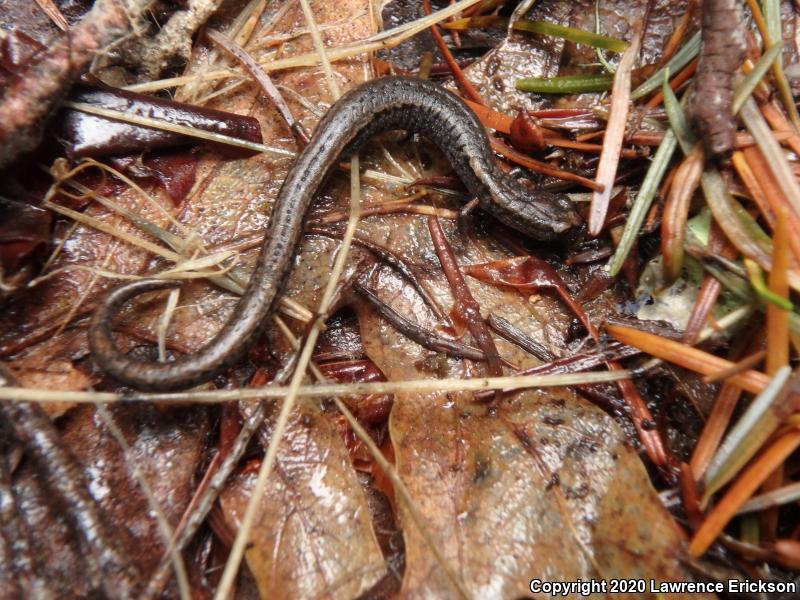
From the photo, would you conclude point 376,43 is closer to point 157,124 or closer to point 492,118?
point 492,118

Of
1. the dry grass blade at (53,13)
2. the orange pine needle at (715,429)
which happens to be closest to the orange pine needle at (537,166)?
the orange pine needle at (715,429)

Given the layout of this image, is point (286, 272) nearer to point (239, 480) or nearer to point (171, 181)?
point (171, 181)

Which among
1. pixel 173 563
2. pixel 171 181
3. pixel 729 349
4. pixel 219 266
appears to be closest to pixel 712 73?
pixel 729 349

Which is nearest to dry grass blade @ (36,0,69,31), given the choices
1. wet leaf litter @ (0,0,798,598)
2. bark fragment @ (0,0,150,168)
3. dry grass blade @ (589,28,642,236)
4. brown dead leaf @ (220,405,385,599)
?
wet leaf litter @ (0,0,798,598)

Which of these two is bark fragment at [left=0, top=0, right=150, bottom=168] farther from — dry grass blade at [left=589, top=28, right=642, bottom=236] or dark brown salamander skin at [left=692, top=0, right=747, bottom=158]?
dark brown salamander skin at [left=692, top=0, right=747, bottom=158]

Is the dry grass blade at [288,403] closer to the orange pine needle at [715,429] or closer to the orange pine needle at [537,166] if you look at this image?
the orange pine needle at [537,166]
